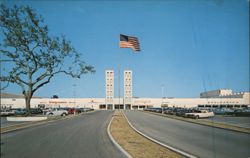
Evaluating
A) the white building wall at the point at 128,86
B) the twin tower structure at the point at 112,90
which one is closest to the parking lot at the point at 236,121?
the twin tower structure at the point at 112,90

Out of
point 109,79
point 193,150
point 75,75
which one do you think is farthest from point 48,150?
point 109,79

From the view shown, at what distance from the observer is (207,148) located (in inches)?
483

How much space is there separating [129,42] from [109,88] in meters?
119

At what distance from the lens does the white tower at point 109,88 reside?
143875 mm

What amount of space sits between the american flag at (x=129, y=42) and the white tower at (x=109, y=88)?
117327 millimetres

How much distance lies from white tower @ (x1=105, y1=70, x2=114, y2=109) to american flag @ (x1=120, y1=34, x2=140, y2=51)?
11733cm

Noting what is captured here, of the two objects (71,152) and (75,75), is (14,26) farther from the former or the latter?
(71,152)

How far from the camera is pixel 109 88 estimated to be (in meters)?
144

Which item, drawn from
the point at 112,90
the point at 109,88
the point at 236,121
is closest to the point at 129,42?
the point at 236,121

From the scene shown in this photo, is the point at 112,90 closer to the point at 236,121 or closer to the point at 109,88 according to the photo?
the point at 109,88

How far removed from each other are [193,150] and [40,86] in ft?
107

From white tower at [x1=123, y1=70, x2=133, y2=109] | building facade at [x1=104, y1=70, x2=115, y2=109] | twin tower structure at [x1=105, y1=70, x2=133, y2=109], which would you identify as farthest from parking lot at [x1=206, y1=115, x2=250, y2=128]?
building facade at [x1=104, y1=70, x2=115, y2=109]

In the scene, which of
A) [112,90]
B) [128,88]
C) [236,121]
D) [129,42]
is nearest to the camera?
[129,42]

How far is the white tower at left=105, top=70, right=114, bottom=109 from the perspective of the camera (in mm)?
143875
